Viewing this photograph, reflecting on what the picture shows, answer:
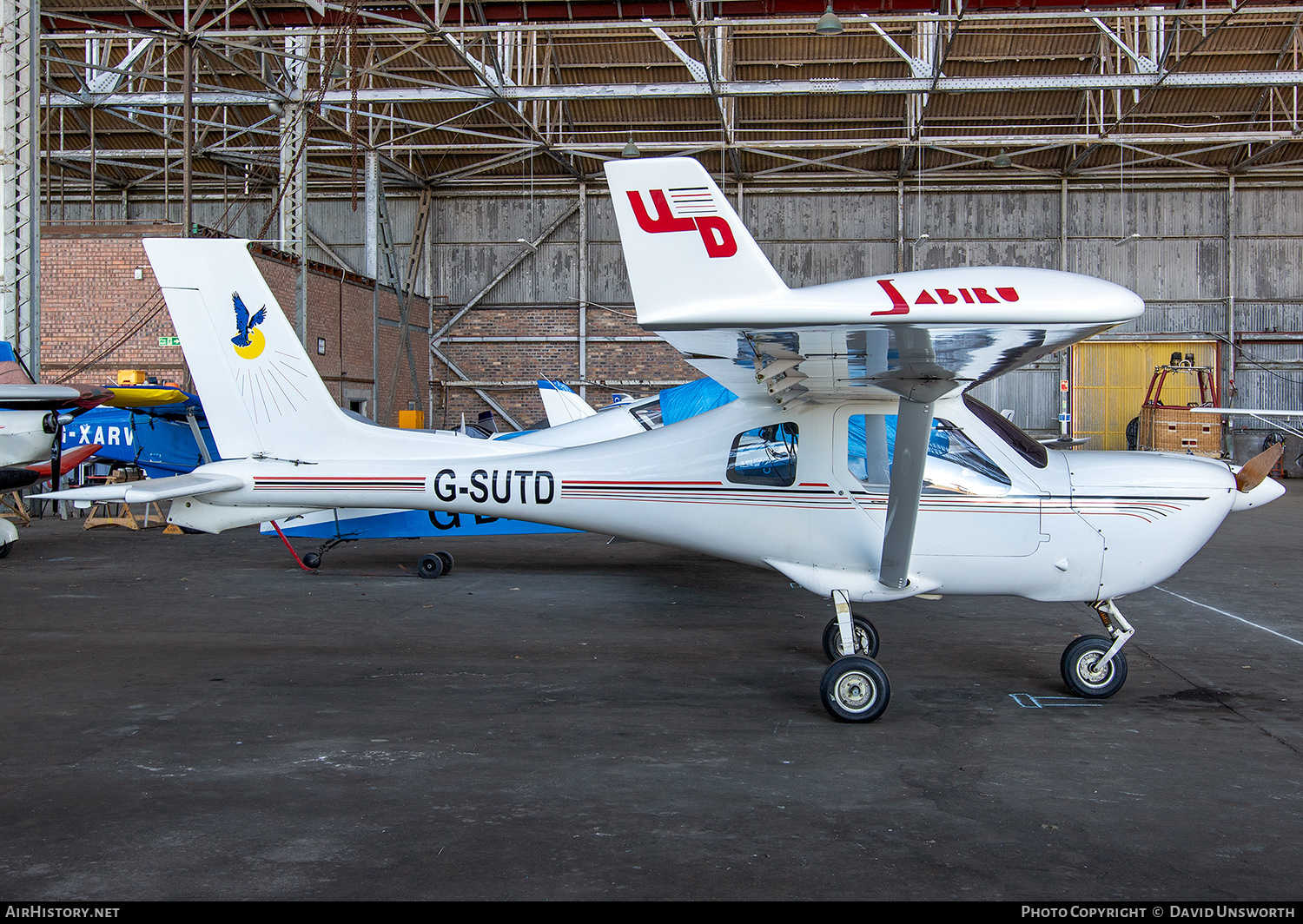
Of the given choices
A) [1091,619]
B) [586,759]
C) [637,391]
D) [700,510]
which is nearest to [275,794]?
[586,759]

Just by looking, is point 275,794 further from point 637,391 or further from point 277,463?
point 637,391

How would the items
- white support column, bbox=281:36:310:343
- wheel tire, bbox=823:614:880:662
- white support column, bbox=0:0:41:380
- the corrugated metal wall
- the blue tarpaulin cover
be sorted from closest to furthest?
wheel tire, bbox=823:614:880:662, the blue tarpaulin cover, white support column, bbox=0:0:41:380, white support column, bbox=281:36:310:343, the corrugated metal wall

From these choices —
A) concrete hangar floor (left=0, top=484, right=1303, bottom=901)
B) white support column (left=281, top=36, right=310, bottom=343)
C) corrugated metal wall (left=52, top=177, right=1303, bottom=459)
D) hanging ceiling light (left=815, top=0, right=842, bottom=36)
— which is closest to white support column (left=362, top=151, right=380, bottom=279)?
corrugated metal wall (left=52, top=177, right=1303, bottom=459)

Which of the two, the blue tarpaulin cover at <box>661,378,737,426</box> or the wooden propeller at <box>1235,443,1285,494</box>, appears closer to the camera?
the wooden propeller at <box>1235,443,1285,494</box>

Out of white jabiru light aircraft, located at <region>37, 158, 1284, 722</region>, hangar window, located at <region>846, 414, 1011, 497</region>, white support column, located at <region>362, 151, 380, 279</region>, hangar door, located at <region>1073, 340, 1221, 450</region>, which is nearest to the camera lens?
white jabiru light aircraft, located at <region>37, 158, 1284, 722</region>

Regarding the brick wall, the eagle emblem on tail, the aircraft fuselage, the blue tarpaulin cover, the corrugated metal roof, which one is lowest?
the aircraft fuselage

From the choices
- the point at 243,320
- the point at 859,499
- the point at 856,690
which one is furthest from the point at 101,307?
the point at 856,690

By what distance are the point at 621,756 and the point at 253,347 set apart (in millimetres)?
4869

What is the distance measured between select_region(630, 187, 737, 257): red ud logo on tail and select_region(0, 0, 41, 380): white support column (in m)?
13.6

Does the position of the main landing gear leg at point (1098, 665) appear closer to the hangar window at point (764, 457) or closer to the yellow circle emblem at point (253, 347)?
the hangar window at point (764, 457)

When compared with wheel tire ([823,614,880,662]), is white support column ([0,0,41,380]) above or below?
above

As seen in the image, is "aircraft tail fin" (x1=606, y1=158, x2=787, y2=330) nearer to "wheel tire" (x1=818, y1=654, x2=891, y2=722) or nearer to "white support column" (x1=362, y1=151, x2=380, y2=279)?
"wheel tire" (x1=818, y1=654, x2=891, y2=722)

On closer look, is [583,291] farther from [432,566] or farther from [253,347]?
[253,347]

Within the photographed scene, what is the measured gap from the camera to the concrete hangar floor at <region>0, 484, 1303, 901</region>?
312 centimetres
